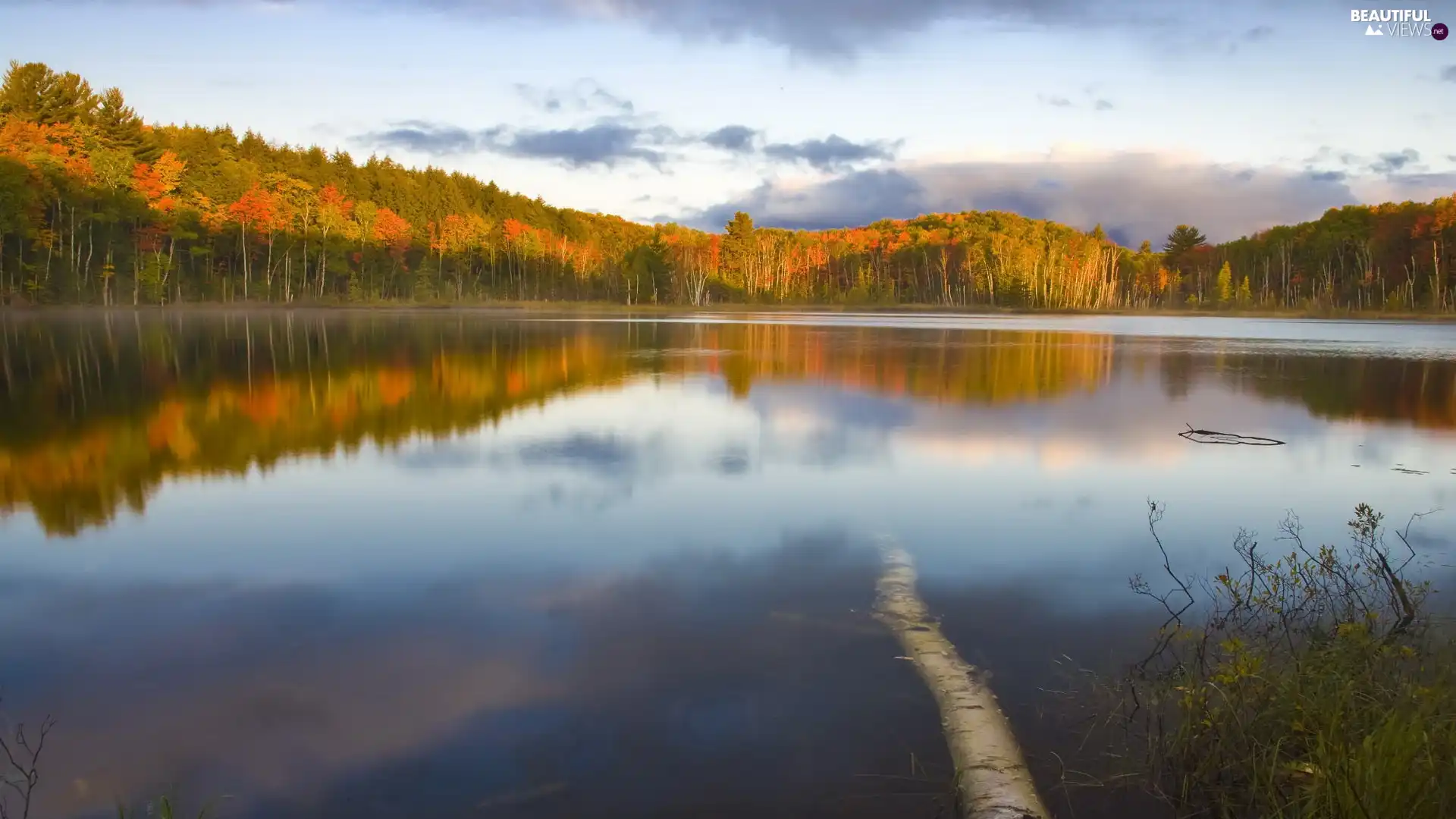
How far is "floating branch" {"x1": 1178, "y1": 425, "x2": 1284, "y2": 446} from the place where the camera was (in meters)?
12.5

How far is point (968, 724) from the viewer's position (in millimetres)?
4441

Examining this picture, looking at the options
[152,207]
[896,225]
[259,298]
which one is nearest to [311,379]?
[152,207]

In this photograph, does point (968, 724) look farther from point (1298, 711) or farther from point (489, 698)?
point (489, 698)

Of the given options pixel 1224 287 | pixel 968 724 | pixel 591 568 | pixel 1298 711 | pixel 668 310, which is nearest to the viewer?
pixel 1298 711

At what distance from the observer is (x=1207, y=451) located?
11719 mm

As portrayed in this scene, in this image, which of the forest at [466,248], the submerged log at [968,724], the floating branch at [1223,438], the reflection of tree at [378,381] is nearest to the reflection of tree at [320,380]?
the reflection of tree at [378,381]

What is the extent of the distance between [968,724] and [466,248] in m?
95.2

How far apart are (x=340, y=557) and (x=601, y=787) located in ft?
13.2

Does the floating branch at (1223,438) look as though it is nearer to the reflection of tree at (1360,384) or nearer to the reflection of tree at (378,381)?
the reflection of tree at (1360,384)

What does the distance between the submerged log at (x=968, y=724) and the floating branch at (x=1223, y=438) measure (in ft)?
27.3

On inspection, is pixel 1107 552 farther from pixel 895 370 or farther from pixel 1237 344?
pixel 1237 344

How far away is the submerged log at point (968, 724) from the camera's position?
12.6 ft

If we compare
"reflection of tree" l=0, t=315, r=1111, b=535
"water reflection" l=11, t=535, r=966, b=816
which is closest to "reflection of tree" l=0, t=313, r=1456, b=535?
"reflection of tree" l=0, t=315, r=1111, b=535

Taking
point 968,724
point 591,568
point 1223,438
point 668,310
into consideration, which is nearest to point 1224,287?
point 668,310
